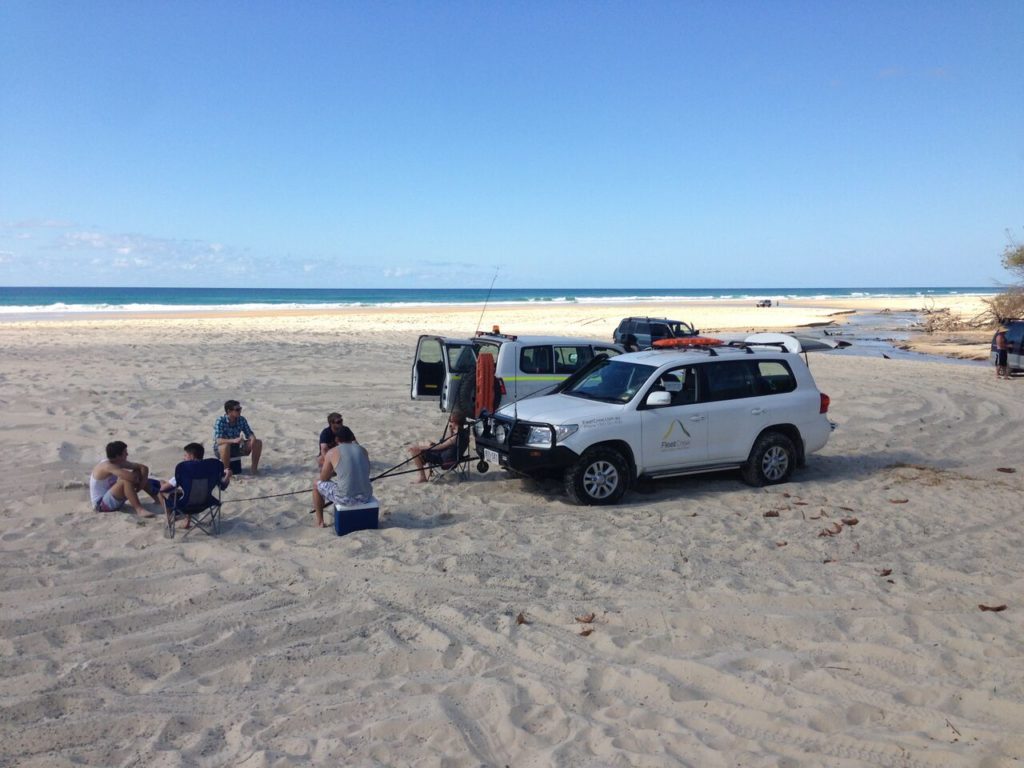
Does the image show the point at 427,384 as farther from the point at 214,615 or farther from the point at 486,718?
the point at 486,718

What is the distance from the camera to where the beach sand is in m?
4.48

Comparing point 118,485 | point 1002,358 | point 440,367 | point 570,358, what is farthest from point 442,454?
point 1002,358

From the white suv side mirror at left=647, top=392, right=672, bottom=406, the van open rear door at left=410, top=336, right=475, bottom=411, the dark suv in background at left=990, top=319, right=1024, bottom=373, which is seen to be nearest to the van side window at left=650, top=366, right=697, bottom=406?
the white suv side mirror at left=647, top=392, right=672, bottom=406

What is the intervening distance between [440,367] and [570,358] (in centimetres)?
204

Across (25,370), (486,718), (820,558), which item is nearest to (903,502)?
(820,558)

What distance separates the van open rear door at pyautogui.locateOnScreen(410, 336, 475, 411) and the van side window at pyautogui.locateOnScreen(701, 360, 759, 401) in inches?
139

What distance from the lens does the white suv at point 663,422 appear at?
8836 millimetres

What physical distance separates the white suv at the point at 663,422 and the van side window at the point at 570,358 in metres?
1.83

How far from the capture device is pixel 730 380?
9.77 m

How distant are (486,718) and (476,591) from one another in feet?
5.89

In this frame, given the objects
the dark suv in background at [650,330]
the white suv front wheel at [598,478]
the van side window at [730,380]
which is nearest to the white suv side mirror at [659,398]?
the white suv front wheel at [598,478]

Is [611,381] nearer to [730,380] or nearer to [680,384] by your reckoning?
[680,384]

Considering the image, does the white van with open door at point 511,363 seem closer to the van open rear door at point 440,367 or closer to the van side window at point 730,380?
the van open rear door at point 440,367

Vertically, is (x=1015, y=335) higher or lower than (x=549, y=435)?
higher
